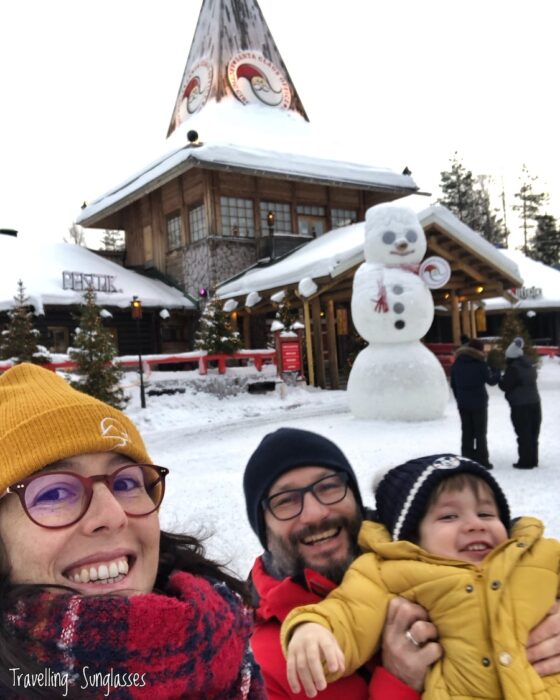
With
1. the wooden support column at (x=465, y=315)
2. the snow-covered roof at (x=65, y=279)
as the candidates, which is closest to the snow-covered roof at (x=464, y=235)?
the wooden support column at (x=465, y=315)

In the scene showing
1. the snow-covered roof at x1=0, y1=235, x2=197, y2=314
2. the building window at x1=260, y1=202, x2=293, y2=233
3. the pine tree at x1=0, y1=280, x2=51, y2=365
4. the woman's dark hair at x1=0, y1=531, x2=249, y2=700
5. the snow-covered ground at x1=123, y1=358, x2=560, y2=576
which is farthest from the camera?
the building window at x1=260, y1=202, x2=293, y2=233

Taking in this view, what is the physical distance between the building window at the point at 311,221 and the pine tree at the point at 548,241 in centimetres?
2916

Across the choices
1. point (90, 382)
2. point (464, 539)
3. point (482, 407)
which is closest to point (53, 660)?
point (464, 539)

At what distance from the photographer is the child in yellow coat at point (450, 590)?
163 cm

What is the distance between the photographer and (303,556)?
203 cm

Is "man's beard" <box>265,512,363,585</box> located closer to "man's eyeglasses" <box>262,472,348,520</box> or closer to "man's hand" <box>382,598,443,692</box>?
"man's eyeglasses" <box>262,472,348,520</box>

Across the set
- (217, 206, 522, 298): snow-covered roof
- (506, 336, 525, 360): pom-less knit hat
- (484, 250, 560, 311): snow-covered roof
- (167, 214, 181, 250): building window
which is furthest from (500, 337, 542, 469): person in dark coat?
(484, 250, 560, 311): snow-covered roof

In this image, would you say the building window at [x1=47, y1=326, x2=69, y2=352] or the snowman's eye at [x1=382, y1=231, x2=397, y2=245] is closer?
the snowman's eye at [x1=382, y1=231, x2=397, y2=245]

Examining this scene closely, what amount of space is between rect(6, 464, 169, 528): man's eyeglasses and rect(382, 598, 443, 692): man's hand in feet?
2.88

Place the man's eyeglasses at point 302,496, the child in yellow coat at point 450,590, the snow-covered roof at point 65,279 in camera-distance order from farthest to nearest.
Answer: the snow-covered roof at point 65,279
the man's eyeglasses at point 302,496
the child in yellow coat at point 450,590

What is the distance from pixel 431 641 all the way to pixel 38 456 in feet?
4.36

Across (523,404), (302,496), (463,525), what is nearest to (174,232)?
(523,404)

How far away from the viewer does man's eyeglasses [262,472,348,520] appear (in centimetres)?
207

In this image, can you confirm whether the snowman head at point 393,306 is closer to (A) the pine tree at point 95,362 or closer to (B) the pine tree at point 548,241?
(A) the pine tree at point 95,362
